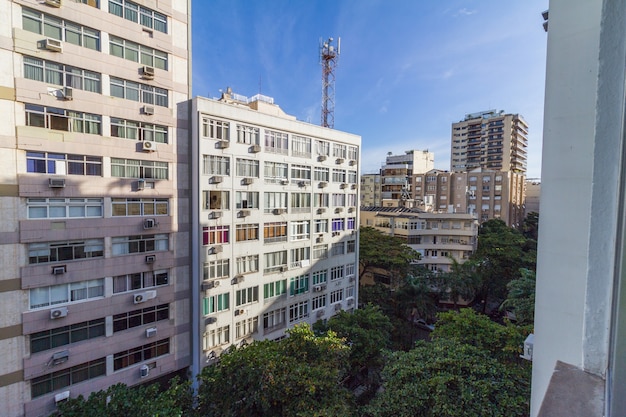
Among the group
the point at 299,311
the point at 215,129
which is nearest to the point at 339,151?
the point at 215,129

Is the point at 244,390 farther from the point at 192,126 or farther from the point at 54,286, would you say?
the point at 192,126

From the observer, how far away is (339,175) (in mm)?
21656

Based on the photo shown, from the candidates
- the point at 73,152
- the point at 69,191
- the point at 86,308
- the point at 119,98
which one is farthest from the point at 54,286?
the point at 119,98

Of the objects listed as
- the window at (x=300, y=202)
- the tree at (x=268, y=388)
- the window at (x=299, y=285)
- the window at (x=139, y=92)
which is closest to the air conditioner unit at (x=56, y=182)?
the window at (x=139, y=92)

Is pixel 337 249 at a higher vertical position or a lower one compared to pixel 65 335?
higher

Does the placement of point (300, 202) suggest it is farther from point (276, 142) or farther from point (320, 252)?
point (276, 142)

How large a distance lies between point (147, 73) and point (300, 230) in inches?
447

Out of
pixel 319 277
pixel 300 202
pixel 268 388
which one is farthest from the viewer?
pixel 319 277

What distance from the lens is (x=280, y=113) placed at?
64.6 ft

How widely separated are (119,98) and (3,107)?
3558 mm

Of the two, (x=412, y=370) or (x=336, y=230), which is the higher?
(x=336, y=230)

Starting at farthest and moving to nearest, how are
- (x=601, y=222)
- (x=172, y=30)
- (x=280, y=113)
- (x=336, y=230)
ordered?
1. (x=336, y=230)
2. (x=280, y=113)
3. (x=172, y=30)
4. (x=601, y=222)

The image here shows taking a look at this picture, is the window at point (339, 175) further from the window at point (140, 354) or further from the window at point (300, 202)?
the window at point (140, 354)

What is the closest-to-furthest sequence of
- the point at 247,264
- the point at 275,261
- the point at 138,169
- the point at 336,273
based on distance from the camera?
the point at 138,169 < the point at 247,264 < the point at 275,261 < the point at 336,273
